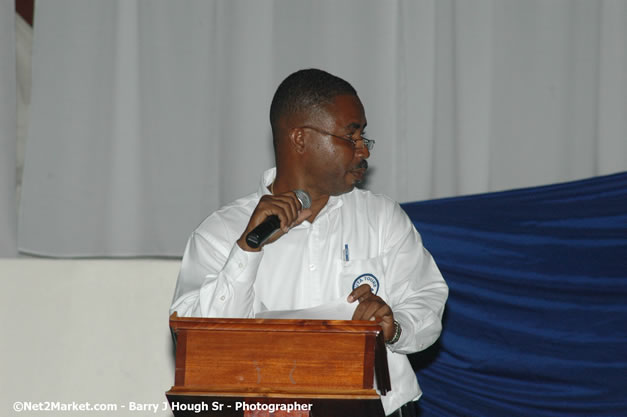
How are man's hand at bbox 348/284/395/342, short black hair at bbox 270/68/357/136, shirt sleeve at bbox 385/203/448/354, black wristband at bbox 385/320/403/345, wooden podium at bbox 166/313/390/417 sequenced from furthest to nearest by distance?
short black hair at bbox 270/68/357/136, shirt sleeve at bbox 385/203/448/354, black wristband at bbox 385/320/403/345, man's hand at bbox 348/284/395/342, wooden podium at bbox 166/313/390/417

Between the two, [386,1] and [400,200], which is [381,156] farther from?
[386,1]

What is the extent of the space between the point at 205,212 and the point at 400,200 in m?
0.81

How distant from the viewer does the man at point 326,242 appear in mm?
2051

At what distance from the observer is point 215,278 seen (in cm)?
197

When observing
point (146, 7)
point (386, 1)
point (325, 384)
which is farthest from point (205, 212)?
point (325, 384)

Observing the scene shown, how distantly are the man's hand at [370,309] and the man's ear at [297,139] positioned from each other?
566 millimetres

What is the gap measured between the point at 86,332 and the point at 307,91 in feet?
4.78

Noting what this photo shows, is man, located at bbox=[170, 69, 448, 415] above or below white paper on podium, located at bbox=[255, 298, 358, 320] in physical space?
above

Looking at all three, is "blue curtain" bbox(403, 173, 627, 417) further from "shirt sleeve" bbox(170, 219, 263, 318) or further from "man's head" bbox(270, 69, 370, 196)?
"shirt sleeve" bbox(170, 219, 263, 318)

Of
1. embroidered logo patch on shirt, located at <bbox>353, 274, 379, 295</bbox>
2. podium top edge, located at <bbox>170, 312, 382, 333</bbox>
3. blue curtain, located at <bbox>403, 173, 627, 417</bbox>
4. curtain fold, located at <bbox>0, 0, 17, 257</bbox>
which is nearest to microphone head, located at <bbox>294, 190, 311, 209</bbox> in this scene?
embroidered logo patch on shirt, located at <bbox>353, 274, 379, 295</bbox>

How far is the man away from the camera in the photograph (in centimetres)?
205

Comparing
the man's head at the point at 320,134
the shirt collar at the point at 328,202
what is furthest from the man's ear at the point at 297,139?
the shirt collar at the point at 328,202

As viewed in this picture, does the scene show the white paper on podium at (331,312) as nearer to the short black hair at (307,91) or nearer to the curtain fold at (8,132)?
the short black hair at (307,91)

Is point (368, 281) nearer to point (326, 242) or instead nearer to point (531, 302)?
point (326, 242)
